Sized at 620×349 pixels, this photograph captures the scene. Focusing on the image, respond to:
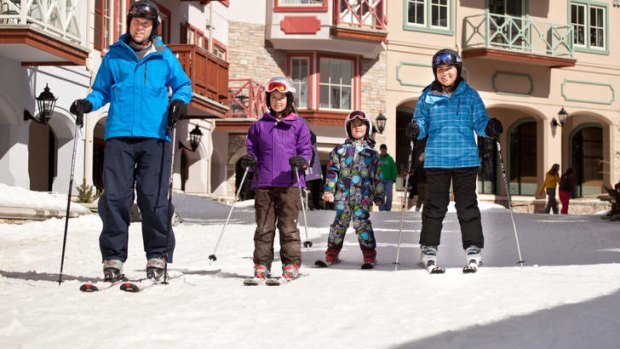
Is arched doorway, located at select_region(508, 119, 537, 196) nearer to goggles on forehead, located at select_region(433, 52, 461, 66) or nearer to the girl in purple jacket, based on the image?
goggles on forehead, located at select_region(433, 52, 461, 66)

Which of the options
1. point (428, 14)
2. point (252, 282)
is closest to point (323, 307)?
point (252, 282)

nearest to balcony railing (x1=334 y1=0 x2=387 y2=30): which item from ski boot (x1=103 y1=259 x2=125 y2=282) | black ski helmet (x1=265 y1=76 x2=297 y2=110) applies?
black ski helmet (x1=265 y1=76 x2=297 y2=110)

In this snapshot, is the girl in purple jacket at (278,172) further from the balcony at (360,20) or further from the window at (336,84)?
the window at (336,84)

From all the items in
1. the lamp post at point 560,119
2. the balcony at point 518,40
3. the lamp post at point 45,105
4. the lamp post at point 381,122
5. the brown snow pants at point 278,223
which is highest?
the balcony at point 518,40

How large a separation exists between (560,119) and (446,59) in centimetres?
2183

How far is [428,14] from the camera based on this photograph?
26.9m

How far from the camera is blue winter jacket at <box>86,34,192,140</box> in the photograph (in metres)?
6.12

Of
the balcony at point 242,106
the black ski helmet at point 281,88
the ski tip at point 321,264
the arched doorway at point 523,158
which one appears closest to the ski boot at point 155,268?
the black ski helmet at point 281,88

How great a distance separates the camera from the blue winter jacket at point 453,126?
7.06 meters

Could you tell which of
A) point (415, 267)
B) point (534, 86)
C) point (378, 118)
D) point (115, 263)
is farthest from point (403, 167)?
point (115, 263)

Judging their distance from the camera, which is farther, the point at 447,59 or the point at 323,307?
the point at 447,59

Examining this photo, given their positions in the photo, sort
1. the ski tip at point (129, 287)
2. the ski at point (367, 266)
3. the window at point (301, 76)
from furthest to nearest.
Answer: the window at point (301, 76) < the ski at point (367, 266) < the ski tip at point (129, 287)

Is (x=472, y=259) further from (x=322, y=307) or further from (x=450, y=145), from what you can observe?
(x=322, y=307)

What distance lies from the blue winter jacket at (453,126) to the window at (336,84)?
19319 mm
